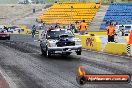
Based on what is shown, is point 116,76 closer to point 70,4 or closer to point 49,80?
point 49,80

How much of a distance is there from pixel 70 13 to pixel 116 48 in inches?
1755

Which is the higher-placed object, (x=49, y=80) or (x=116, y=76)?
(x=116, y=76)

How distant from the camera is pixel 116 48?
24.6 m

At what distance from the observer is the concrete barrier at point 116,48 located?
23836mm

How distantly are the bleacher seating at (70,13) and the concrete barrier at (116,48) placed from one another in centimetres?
3776

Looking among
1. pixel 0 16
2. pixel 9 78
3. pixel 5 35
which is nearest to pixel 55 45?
Answer: pixel 9 78

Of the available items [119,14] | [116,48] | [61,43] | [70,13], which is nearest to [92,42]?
[116,48]

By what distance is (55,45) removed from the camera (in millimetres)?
21703

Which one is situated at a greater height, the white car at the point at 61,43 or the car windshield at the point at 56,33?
the car windshield at the point at 56,33

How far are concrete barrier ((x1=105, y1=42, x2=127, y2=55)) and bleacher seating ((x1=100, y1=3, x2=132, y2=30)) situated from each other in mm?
34339

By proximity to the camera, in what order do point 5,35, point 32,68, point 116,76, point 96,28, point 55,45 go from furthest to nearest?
point 96,28, point 5,35, point 55,45, point 32,68, point 116,76

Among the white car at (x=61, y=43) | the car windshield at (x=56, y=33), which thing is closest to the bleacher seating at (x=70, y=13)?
the car windshield at (x=56, y=33)

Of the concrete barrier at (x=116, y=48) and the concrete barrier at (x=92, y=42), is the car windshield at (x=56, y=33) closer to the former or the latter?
the concrete barrier at (x=116, y=48)

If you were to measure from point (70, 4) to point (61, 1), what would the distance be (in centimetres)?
758
